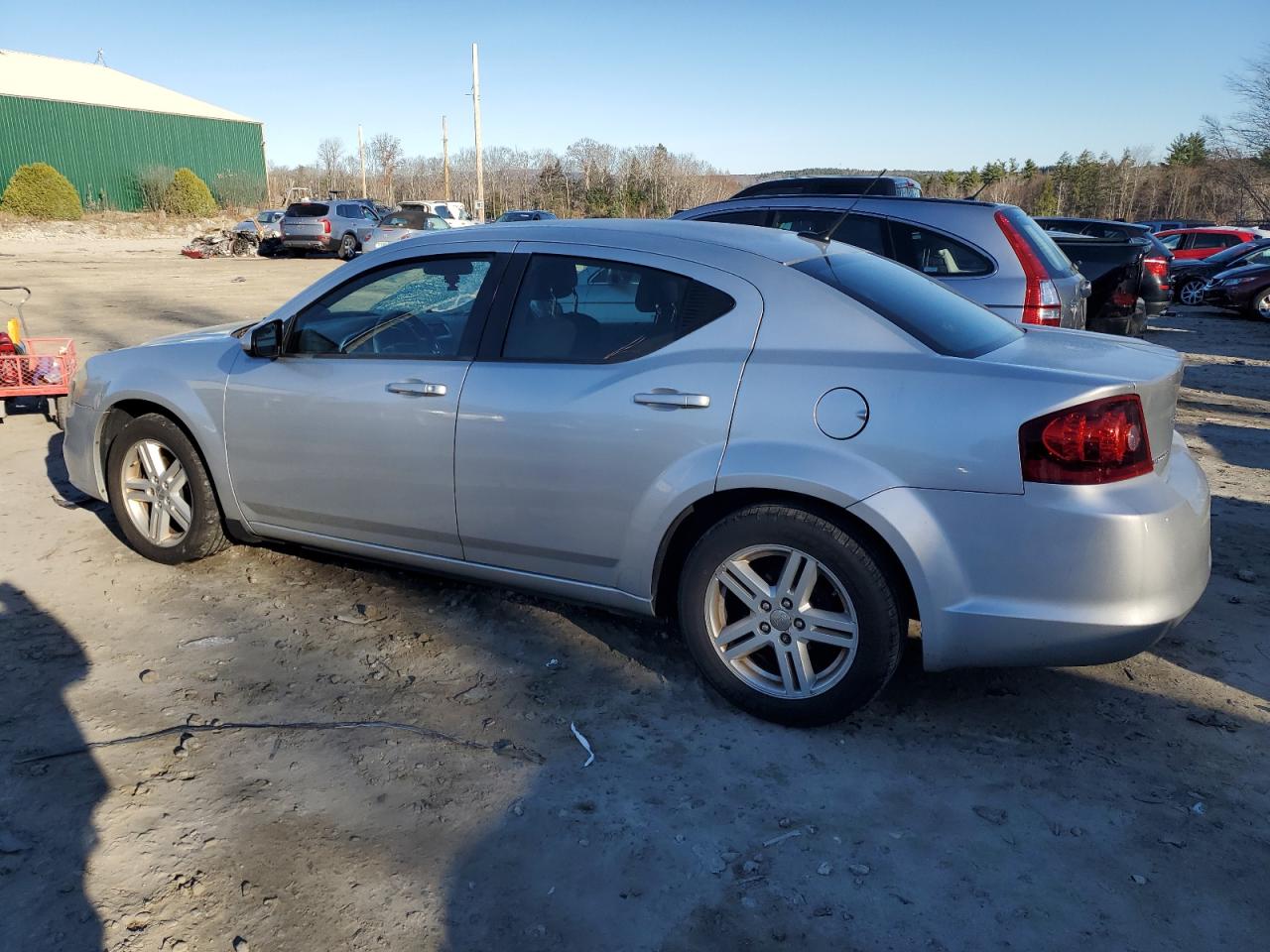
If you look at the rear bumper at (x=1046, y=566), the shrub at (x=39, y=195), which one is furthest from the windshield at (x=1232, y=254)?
the shrub at (x=39, y=195)

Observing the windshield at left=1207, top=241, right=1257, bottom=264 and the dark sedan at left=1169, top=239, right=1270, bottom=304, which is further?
the windshield at left=1207, top=241, right=1257, bottom=264

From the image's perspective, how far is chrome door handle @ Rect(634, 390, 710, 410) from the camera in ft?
10.6

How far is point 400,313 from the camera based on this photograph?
13.4 feet

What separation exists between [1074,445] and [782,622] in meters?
1.06

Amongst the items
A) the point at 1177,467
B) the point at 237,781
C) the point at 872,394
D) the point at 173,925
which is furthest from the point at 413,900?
the point at 1177,467

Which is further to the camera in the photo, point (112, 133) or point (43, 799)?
point (112, 133)

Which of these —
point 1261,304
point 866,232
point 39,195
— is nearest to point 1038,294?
point 866,232

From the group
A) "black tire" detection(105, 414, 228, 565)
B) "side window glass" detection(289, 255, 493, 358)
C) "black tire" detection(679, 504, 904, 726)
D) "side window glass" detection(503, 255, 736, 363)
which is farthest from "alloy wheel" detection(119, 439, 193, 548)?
"black tire" detection(679, 504, 904, 726)

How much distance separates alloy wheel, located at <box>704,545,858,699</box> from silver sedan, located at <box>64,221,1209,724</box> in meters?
0.01

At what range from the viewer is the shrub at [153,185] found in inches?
1752

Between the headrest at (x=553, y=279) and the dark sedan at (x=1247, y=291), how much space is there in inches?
705

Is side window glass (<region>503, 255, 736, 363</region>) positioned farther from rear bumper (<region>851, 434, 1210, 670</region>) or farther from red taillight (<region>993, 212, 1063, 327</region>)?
red taillight (<region>993, 212, 1063, 327</region>)

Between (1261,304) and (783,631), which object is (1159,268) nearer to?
(1261,304)

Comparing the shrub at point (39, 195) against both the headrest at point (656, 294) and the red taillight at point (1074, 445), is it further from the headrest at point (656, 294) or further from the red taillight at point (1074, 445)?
the red taillight at point (1074, 445)
